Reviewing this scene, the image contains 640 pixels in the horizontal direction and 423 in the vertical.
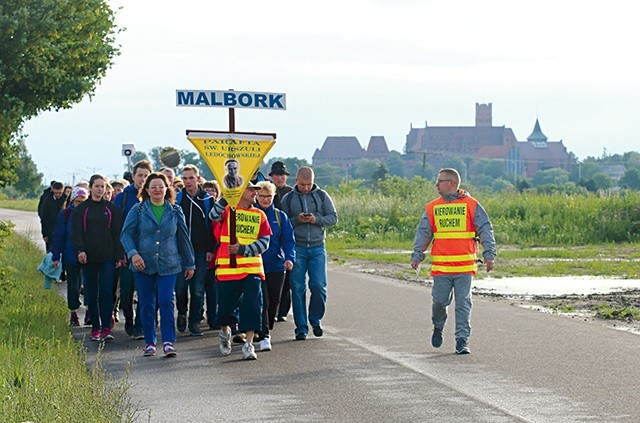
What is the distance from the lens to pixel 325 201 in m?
15.3

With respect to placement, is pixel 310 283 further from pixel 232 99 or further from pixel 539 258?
pixel 539 258

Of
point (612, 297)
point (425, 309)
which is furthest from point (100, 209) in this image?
point (612, 297)

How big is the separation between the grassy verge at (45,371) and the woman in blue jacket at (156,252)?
866 millimetres

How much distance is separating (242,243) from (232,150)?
1.55 m

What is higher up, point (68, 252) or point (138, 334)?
point (68, 252)

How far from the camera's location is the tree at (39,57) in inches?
632

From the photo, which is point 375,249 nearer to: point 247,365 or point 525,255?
point 525,255

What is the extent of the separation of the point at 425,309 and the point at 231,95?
456 cm

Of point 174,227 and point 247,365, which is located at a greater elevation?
point 174,227

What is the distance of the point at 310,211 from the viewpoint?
15227mm

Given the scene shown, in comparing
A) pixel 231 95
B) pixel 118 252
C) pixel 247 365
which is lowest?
pixel 247 365

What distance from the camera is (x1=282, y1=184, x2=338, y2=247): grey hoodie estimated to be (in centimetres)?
1517

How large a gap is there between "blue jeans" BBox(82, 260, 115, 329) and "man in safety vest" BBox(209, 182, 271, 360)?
178 centimetres

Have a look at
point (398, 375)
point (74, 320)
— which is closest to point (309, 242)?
point (74, 320)
